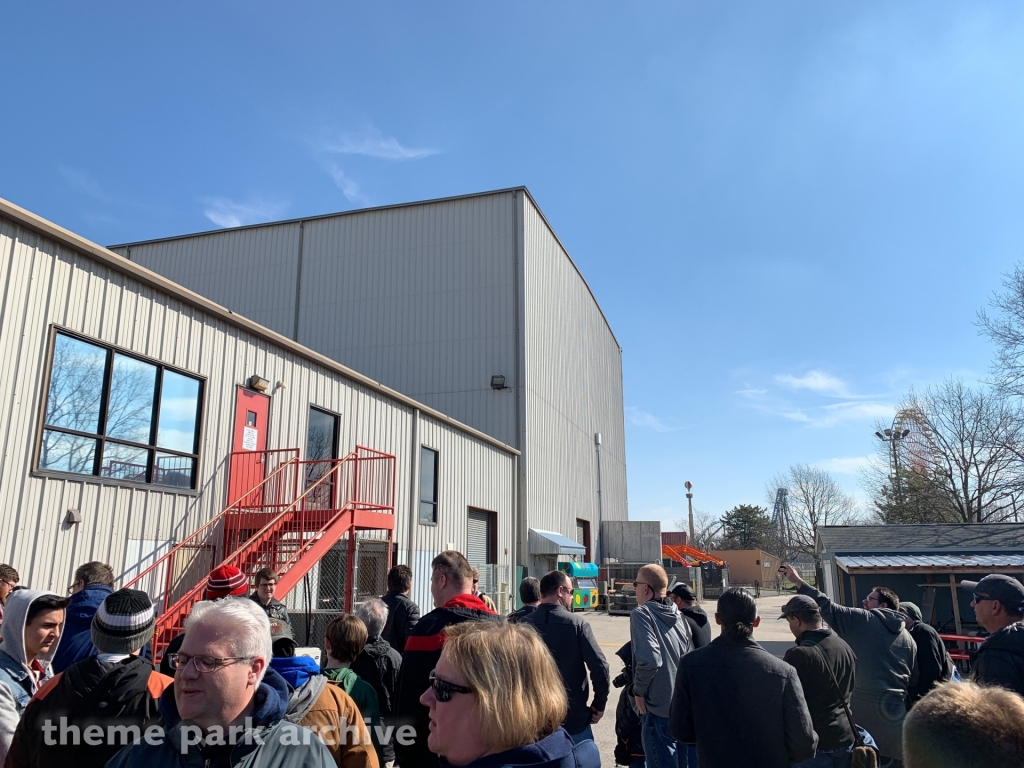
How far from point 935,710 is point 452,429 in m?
18.6

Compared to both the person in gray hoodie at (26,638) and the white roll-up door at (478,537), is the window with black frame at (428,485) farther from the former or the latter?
the person in gray hoodie at (26,638)

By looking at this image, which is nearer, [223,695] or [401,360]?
[223,695]

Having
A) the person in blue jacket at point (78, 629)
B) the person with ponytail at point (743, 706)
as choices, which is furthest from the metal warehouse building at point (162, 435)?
the person with ponytail at point (743, 706)

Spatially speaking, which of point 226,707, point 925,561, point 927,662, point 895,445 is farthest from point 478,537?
point 895,445

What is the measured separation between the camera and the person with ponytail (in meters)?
3.69

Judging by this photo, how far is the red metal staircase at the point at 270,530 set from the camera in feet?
33.8

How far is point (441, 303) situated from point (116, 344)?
54.4 feet

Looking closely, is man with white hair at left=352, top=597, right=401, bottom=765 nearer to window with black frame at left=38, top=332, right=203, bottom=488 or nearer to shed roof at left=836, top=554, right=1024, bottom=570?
window with black frame at left=38, top=332, right=203, bottom=488

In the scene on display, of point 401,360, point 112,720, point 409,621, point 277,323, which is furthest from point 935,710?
point 277,323

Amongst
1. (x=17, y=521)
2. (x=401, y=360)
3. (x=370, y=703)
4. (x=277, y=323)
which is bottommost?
(x=370, y=703)

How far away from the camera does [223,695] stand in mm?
2350

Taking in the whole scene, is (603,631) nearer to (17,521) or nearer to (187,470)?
(187,470)

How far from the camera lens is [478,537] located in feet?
71.3

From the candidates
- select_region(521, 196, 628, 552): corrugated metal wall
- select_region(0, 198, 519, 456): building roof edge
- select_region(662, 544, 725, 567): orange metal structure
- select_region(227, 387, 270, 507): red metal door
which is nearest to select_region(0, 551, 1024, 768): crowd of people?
select_region(0, 198, 519, 456): building roof edge
